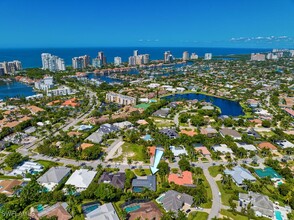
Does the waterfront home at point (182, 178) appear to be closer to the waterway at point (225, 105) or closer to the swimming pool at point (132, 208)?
the swimming pool at point (132, 208)

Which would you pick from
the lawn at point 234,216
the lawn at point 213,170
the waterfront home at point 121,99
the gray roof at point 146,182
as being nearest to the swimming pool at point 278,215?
the lawn at point 234,216

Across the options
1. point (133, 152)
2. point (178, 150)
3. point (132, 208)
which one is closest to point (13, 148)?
point (133, 152)

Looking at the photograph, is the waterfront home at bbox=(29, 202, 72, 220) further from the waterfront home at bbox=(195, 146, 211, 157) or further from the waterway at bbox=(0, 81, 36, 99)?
the waterway at bbox=(0, 81, 36, 99)

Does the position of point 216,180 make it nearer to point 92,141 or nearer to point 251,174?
point 251,174

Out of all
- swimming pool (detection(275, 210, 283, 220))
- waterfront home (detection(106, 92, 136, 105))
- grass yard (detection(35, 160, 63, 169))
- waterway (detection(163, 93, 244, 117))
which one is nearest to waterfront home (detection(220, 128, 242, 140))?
waterway (detection(163, 93, 244, 117))

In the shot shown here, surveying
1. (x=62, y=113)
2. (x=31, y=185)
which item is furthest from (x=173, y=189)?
(x=62, y=113)

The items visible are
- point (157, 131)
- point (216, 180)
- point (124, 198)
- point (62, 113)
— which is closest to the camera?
point (124, 198)
